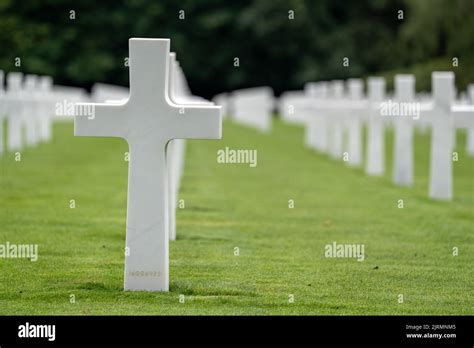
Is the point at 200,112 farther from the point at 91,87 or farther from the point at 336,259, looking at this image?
the point at 91,87

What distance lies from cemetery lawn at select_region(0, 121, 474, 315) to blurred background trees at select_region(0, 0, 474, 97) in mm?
43811

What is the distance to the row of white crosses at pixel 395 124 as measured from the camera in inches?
579

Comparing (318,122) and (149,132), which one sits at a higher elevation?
(149,132)

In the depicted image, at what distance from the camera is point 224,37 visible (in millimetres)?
69312

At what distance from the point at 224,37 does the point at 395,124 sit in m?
52.6

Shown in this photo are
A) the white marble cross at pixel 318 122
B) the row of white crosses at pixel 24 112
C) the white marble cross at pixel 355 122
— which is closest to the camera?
the white marble cross at pixel 355 122

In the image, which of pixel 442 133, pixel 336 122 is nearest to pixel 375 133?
pixel 442 133

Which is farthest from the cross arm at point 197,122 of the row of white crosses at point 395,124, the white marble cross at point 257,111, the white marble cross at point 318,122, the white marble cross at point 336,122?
the white marble cross at point 257,111

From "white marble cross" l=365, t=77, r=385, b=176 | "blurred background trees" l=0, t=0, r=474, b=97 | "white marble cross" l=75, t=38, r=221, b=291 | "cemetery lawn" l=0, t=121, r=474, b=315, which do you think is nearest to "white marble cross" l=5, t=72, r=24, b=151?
"cemetery lawn" l=0, t=121, r=474, b=315

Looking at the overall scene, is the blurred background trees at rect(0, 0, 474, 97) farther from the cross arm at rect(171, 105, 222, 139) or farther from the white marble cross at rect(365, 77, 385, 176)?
the cross arm at rect(171, 105, 222, 139)

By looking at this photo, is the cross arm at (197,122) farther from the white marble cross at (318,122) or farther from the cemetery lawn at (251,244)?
the white marble cross at (318,122)

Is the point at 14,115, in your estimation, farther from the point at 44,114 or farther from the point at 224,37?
the point at 224,37

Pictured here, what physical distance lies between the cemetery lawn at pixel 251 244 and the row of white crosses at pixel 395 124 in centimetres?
40
